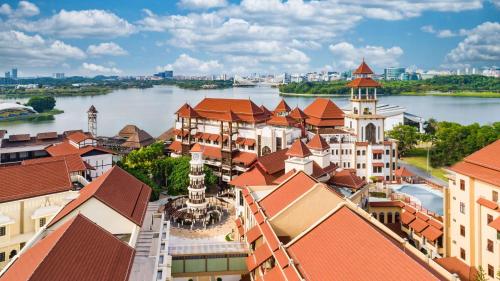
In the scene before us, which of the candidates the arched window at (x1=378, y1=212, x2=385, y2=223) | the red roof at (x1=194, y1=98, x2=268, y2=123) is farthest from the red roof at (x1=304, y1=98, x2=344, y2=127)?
the arched window at (x1=378, y1=212, x2=385, y2=223)

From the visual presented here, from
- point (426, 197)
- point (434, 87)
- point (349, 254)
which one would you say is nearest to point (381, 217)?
point (426, 197)

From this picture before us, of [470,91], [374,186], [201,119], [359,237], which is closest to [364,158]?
[374,186]

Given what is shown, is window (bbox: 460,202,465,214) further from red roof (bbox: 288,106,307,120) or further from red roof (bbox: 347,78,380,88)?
red roof (bbox: 288,106,307,120)

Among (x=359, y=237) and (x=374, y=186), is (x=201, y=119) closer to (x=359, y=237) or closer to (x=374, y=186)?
(x=374, y=186)

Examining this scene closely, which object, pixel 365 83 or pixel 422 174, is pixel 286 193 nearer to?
pixel 365 83

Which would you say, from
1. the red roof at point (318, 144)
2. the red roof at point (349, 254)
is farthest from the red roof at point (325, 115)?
the red roof at point (349, 254)
